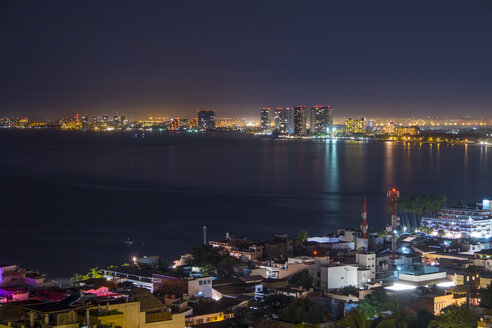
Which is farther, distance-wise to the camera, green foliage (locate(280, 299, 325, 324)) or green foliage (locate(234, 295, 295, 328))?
green foliage (locate(234, 295, 295, 328))

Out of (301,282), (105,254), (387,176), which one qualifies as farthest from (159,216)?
(387,176)

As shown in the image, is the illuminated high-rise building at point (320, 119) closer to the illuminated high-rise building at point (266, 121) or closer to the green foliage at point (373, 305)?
the illuminated high-rise building at point (266, 121)

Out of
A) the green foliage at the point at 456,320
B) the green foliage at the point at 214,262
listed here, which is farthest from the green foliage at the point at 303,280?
the green foliage at the point at 456,320

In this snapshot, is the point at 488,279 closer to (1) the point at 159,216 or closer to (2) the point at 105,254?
(2) the point at 105,254

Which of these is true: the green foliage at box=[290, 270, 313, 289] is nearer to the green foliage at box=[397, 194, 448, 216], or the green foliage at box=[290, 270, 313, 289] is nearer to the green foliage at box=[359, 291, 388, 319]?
the green foliage at box=[359, 291, 388, 319]

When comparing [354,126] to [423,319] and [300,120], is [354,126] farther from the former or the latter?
[423,319]

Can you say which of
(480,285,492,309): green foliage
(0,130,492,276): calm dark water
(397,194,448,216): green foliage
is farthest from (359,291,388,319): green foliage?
(397,194,448,216): green foliage
